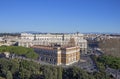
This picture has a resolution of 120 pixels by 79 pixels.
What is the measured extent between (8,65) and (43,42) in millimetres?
24004

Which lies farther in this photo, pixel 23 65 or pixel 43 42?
pixel 43 42

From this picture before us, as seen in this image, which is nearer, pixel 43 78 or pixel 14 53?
pixel 43 78

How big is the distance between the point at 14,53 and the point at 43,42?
13.2m

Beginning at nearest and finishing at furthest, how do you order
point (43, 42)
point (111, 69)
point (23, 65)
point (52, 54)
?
point (23, 65)
point (111, 69)
point (52, 54)
point (43, 42)

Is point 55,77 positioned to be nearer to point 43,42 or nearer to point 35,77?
point 35,77

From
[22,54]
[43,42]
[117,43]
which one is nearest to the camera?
[22,54]

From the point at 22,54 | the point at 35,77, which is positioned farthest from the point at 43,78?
the point at 22,54

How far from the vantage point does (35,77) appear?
1598 centimetres

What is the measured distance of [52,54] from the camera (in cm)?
2617

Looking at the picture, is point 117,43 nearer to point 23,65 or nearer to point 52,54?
point 52,54

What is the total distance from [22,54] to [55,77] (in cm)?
1404

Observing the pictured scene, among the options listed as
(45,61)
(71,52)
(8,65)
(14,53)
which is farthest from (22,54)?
(8,65)

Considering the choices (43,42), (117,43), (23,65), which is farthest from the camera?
(43,42)

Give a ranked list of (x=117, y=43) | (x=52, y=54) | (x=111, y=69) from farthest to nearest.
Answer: (x=117, y=43) → (x=52, y=54) → (x=111, y=69)
